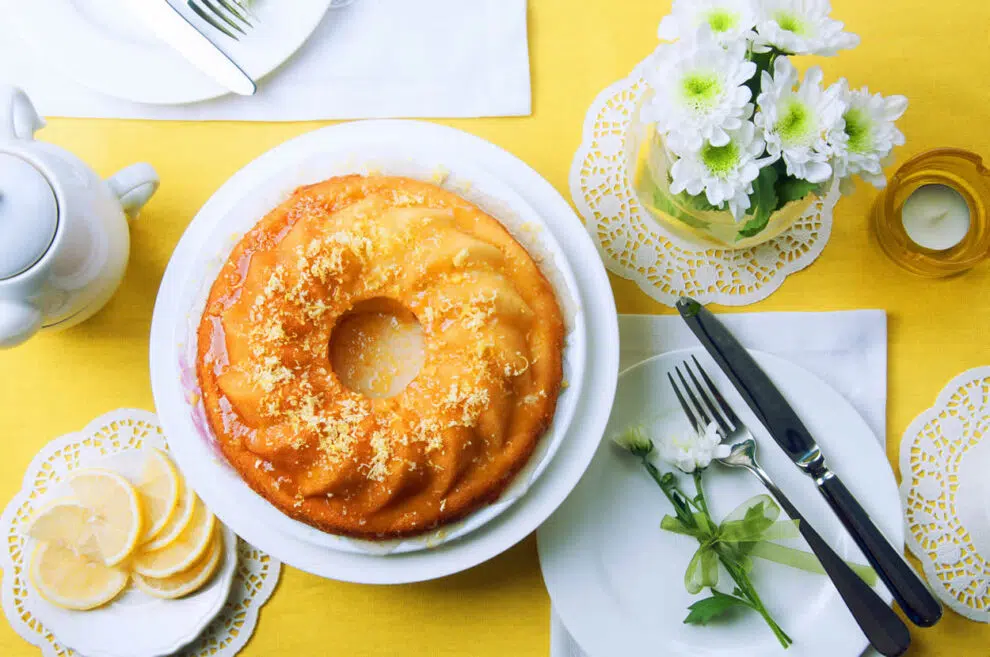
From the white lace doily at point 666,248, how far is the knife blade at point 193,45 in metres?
0.75

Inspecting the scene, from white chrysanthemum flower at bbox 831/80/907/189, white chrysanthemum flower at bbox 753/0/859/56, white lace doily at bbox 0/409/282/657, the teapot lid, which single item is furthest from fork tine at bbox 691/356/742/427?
the teapot lid

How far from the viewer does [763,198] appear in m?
1.27

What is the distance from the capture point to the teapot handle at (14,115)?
1.38 meters

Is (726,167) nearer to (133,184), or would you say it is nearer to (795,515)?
(795,515)

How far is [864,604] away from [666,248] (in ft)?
2.69

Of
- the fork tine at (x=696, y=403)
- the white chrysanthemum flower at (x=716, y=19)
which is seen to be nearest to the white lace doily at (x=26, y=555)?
the fork tine at (x=696, y=403)

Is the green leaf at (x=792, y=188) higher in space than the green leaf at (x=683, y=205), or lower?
higher

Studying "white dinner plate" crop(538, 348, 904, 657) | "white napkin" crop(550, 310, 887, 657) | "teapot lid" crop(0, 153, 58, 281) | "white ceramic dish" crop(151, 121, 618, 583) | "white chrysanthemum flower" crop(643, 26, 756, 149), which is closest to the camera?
"white chrysanthemum flower" crop(643, 26, 756, 149)

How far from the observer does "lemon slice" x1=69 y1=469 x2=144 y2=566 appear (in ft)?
4.98

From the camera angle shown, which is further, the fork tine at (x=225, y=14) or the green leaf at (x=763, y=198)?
the fork tine at (x=225, y=14)

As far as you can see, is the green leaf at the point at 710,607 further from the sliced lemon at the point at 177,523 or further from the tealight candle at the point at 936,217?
the sliced lemon at the point at 177,523

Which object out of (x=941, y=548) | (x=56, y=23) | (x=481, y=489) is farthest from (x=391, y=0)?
(x=941, y=548)

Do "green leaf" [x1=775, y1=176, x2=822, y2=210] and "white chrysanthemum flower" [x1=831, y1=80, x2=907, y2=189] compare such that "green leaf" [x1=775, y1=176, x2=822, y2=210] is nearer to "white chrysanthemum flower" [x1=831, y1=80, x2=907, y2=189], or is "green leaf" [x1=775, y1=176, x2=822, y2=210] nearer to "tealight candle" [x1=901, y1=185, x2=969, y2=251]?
"white chrysanthemum flower" [x1=831, y1=80, x2=907, y2=189]

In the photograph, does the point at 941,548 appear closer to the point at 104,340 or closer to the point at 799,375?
the point at 799,375
